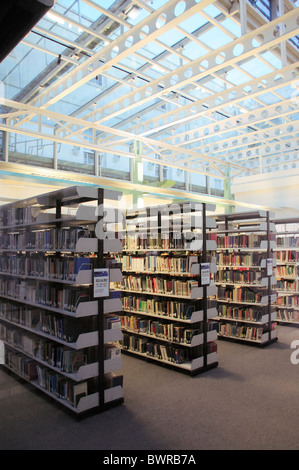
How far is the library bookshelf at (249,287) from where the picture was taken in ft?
20.5

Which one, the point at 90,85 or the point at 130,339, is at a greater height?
the point at 90,85

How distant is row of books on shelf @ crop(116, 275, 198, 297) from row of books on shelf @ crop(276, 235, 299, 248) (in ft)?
12.4

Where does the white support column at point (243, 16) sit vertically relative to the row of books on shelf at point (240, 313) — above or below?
above

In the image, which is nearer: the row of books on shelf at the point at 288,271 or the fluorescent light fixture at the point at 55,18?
the fluorescent light fixture at the point at 55,18

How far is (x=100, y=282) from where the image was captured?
376 cm

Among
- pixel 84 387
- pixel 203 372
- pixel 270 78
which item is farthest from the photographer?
pixel 270 78

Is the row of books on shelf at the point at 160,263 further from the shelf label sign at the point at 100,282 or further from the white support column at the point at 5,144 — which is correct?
the white support column at the point at 5,144

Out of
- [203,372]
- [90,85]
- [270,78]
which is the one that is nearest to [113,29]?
[90,85]

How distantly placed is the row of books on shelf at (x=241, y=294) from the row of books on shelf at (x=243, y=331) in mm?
511

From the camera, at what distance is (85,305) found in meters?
3.65

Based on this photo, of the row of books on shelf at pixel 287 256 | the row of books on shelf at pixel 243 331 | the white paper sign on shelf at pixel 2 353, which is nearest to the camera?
the white paper sign on shelf at pixel 2 353

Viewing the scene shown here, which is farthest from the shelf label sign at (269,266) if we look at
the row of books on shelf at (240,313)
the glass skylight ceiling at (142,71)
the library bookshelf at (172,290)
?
the glass skylight ceiling at (142,71)

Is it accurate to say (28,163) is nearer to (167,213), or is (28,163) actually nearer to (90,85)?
(90,85)

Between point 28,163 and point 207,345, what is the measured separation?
16.5 feet
